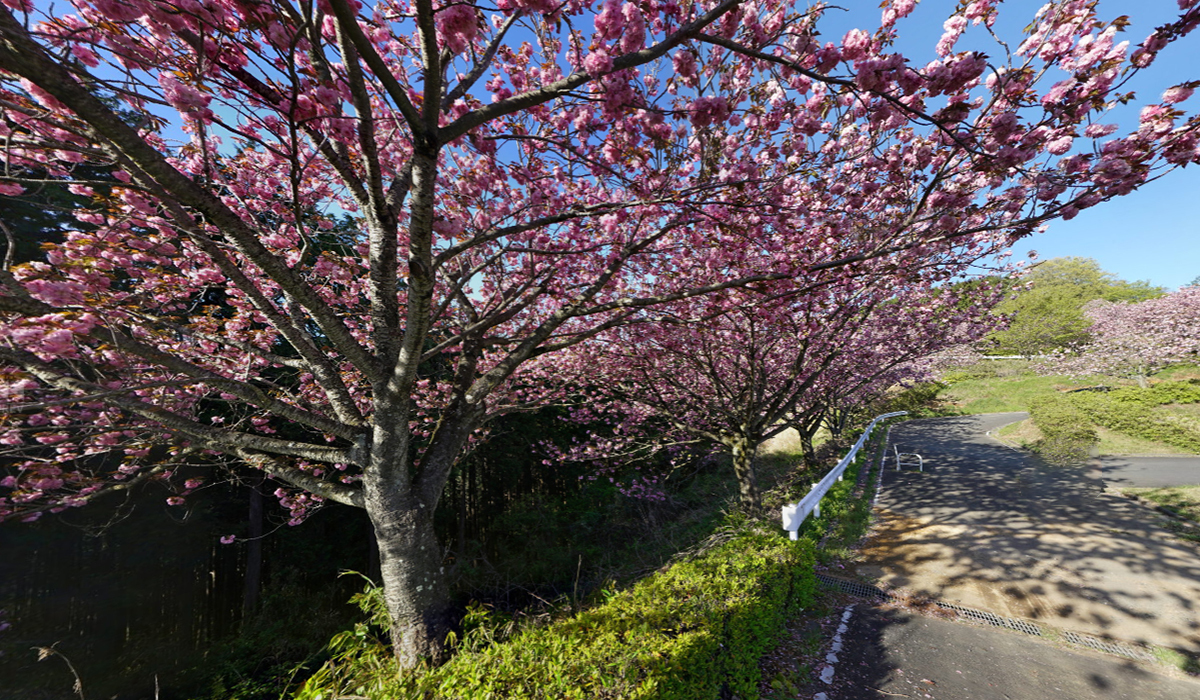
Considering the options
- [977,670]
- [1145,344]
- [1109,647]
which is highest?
[1145,344]

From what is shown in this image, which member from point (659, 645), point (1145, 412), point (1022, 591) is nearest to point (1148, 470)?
point (1145, 412)

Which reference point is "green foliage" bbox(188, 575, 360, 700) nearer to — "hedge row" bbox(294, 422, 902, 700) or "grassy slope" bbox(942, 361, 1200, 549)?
"hedge row" bbox(294, 422, 902, 700)

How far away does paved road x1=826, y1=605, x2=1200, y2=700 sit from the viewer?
3.55 metres

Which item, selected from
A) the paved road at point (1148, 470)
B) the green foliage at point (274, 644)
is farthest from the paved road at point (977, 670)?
the paved road at point (1148, 470)

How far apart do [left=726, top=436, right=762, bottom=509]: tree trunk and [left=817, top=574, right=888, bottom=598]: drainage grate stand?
172 centimetres

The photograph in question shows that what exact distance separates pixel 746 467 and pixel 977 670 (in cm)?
386

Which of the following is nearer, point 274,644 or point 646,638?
point 646,638

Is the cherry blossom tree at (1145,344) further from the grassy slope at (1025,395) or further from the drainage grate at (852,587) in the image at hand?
the drainage grate at (852,587)

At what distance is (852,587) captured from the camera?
551 cm

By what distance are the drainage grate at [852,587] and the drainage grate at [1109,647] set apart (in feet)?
5.37

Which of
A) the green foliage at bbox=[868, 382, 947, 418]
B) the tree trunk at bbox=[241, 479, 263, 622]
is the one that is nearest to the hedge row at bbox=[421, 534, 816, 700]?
the tree trunk at bbox=[241, 479, 263, 622]

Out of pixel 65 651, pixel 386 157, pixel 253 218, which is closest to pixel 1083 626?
pixel 386 157

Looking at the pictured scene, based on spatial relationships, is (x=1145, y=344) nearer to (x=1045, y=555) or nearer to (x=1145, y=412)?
(x=1145, y=412)

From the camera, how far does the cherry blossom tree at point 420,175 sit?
247cm
